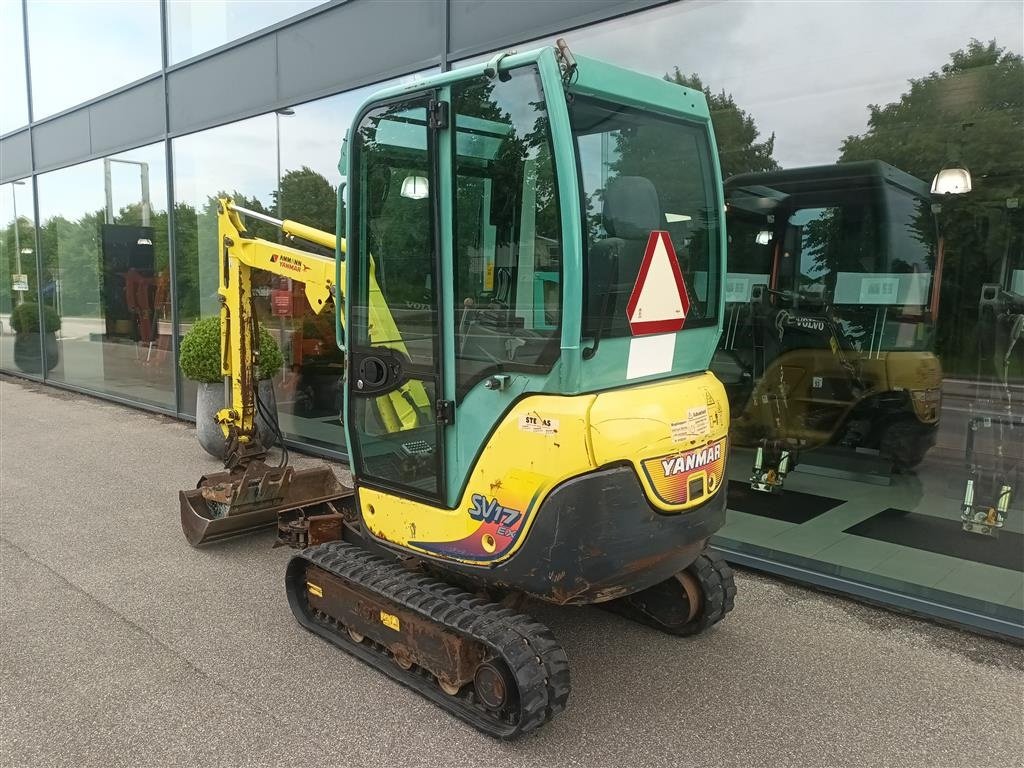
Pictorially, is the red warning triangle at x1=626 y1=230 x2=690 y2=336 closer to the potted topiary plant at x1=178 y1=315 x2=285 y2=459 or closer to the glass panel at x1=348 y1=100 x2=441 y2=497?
the glass panel at x1=348 y1=100 x2=441 y2=497

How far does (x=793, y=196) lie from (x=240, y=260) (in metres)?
3.78

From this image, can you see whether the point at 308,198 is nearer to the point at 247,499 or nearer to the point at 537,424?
the point at 247,499

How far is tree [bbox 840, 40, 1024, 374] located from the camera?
4.07 meters

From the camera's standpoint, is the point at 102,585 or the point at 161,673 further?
the point at 102,585

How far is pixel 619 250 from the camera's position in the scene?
271 centimetres

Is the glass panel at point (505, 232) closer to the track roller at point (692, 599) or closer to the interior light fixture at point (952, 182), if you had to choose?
the track roller at point (692, 599)

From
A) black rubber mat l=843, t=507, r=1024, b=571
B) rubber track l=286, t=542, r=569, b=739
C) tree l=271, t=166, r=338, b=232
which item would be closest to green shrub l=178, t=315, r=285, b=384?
tree l=271, t=166, r=338, b=232

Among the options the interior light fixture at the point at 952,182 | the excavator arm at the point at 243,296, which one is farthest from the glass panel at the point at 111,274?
the interior light fixture at the point at 952,182

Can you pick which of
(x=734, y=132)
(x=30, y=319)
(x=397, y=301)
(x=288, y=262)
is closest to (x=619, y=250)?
(x=397, y=301)

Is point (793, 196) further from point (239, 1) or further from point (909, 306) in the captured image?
point (239, 1)

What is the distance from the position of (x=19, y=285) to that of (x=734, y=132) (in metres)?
13.3

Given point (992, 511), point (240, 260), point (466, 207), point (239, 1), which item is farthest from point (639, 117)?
point (239, 1)

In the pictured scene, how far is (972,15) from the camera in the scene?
402 cm

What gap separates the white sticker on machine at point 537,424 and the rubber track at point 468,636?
0.77m
